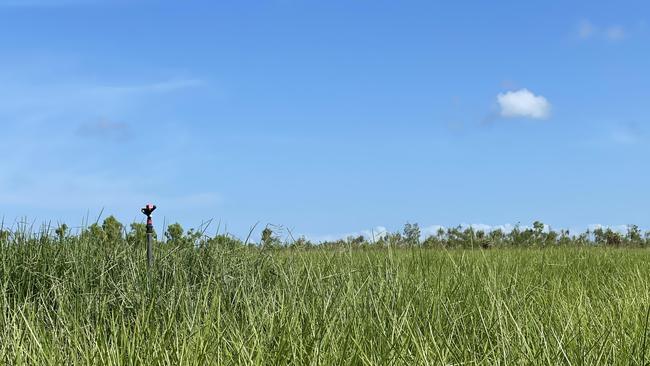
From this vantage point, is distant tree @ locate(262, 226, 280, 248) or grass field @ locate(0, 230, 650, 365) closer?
grass field @ locate(0, 230, 650, 365)

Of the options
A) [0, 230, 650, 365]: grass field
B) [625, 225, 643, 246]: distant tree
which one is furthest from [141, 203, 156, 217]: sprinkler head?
[625, 225, 643, 246]: distant tree

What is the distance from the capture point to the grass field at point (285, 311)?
2914mm

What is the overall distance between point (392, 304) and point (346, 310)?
1.12ft

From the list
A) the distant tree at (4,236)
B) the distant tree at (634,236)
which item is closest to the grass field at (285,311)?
the distant tree at (4,236)

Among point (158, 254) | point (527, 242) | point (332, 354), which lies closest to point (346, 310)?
point (332, 354)

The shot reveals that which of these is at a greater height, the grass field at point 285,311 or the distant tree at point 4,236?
the distant tree at point 4,236

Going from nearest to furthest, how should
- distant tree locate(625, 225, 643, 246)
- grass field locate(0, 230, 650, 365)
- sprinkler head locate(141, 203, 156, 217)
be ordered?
1. grass field locate(0, 230, 650, 365)
2. sprinkler head locate(141, 203, 156, 217)
3. distant tree locate(625, 225, 643, 246)

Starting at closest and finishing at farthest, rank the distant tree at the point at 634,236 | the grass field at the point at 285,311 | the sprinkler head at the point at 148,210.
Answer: the grass field at the point at 285,311 < the sprinkler head at the point at 148,210 < the distant tree at the point at 634,236

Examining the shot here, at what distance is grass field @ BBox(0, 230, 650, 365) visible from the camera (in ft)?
9.56

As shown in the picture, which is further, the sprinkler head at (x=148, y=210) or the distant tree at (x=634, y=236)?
the distant tree at (x=634, y=236)

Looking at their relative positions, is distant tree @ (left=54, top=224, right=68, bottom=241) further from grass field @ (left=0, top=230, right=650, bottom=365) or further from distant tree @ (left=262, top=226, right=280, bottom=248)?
distant tree @ (left=262, top=226, right=280, bottom=248)

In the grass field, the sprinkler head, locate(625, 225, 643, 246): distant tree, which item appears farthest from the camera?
locate(625, 225, 643, 246): distant tree

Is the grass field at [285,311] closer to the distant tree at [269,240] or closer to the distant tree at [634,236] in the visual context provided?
the distant tree at [269,240]

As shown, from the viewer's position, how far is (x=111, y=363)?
8.53 feet
